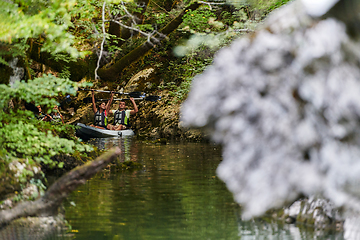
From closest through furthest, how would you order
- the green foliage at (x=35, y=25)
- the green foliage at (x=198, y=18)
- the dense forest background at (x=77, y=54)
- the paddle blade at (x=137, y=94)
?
the green foliage at (x=35, y=25)
the dense forest background at (x=77, y=54)
the green foliage at (x=198, y=18)
the paddle blade at (x=137, y=94)

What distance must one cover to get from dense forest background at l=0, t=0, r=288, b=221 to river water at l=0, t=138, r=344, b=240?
0.82 meters

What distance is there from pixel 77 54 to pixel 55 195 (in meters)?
1.68

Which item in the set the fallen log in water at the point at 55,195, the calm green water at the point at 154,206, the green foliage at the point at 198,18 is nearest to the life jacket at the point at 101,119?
the green foliage at the point at 198,18

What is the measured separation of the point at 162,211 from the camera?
503 cm

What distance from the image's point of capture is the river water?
4141 mm

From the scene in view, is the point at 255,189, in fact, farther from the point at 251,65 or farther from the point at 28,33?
the point at 28,33

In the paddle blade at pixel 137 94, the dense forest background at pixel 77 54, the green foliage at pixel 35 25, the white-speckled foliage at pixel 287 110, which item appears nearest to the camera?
the white-speckled foliage at pixel 287 110

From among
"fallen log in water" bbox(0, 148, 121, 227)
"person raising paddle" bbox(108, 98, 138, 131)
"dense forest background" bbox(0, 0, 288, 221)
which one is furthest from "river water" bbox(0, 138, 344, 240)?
"person raising paddle" bbox(108, 98, 138, 131)

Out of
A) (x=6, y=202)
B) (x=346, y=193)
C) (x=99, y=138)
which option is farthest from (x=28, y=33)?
(x=99, y=138)

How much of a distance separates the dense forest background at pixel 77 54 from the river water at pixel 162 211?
2.70 ft

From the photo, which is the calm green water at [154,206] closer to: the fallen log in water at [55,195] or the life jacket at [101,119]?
the fallen log in water at [55,195]

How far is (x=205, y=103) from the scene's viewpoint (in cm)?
392

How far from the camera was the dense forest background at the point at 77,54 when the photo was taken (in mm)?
4348

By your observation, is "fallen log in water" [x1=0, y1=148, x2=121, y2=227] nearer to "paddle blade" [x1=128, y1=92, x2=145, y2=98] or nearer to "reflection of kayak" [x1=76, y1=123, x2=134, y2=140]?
"reflection of kayak" [x1=76, y1=123, x2=134, y2=140]
